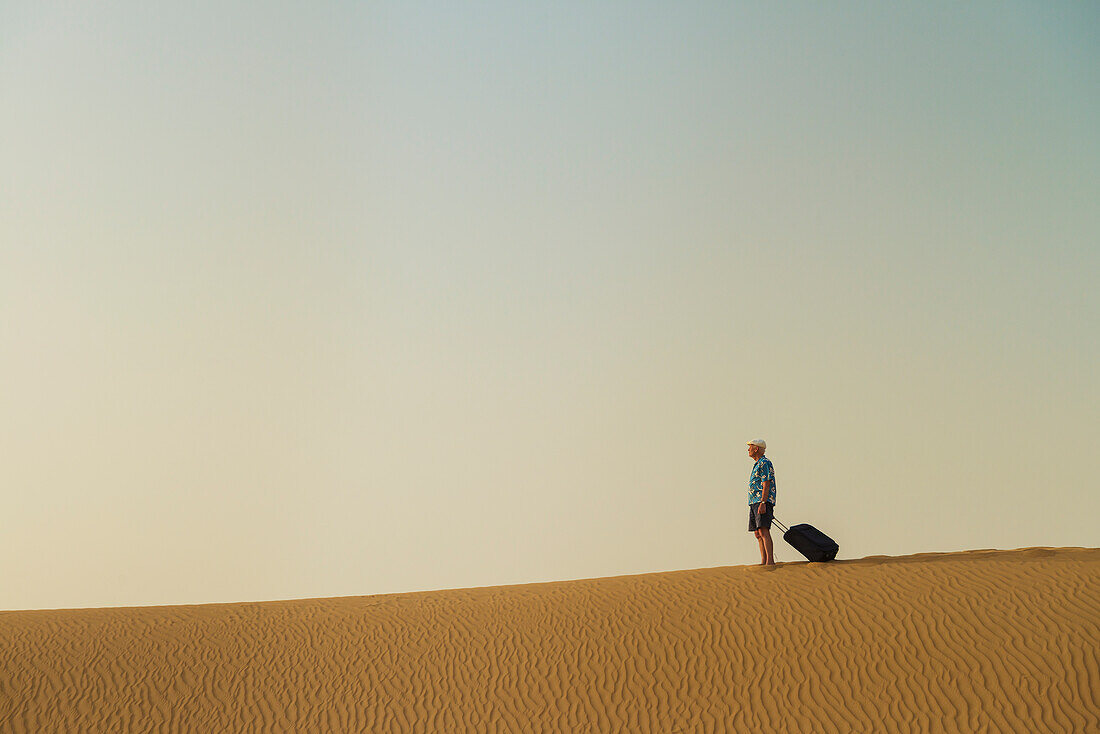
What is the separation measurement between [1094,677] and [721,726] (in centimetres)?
416

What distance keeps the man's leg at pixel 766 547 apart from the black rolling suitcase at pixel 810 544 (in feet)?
1.06

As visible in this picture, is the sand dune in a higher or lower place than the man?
lower

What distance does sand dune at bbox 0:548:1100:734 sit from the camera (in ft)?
31.9

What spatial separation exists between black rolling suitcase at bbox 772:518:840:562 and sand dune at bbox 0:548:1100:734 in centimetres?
25

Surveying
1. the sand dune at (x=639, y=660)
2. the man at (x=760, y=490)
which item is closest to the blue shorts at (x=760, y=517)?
the man at (x=760, y=490)

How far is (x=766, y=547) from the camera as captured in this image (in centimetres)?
1341

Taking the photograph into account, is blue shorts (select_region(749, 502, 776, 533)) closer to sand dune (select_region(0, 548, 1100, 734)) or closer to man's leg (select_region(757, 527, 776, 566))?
man's leg (select_region(757, 527, 776, 566))

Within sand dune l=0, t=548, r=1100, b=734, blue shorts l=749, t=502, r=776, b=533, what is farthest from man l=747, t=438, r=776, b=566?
sand dune l=0, t=548, r=1100, b=734

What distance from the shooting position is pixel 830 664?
10.5 meters

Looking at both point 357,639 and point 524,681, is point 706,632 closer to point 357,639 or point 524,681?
point 524,681

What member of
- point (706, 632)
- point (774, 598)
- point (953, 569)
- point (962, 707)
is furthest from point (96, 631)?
point (953, 569)

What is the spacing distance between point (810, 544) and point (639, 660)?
3880mm

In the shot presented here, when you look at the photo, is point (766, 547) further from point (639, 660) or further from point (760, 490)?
point (639, 660)

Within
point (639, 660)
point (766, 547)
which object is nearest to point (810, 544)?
point (766, 547)
